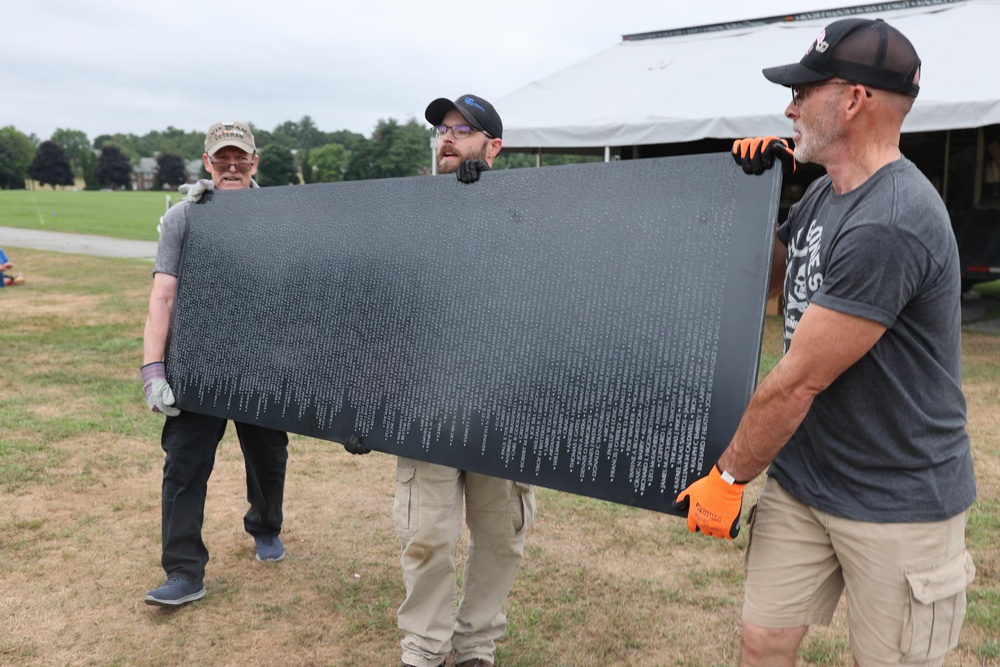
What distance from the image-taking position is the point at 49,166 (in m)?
85.9

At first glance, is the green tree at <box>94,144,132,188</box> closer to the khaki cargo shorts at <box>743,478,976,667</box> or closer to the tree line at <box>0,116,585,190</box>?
the tree line at <box>0,116,585,190</box>

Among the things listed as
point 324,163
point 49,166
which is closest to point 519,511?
point 324,163

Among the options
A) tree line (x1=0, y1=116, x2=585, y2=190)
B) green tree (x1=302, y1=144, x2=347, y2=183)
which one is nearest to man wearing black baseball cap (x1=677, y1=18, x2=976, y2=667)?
tree line (x1=0, y1=116, x2=585, y2=190)

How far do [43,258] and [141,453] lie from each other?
13118 mm

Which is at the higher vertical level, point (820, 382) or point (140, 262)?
point (820, 382)

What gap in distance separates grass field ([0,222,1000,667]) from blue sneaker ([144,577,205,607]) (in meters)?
0.05

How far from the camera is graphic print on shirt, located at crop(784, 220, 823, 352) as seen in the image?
71.8 inches

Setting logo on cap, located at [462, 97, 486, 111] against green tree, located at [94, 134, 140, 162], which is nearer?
logo on cap, located at [462, 97, 486, 111]

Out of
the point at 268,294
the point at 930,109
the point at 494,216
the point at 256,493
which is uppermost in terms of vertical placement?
the point at 930,109

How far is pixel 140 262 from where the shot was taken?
623 inches

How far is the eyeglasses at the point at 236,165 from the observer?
331 cm

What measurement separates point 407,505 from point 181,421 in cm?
113

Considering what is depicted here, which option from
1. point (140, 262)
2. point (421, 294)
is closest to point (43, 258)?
point (140, 262)

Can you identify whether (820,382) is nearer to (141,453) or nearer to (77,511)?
(77,511)
